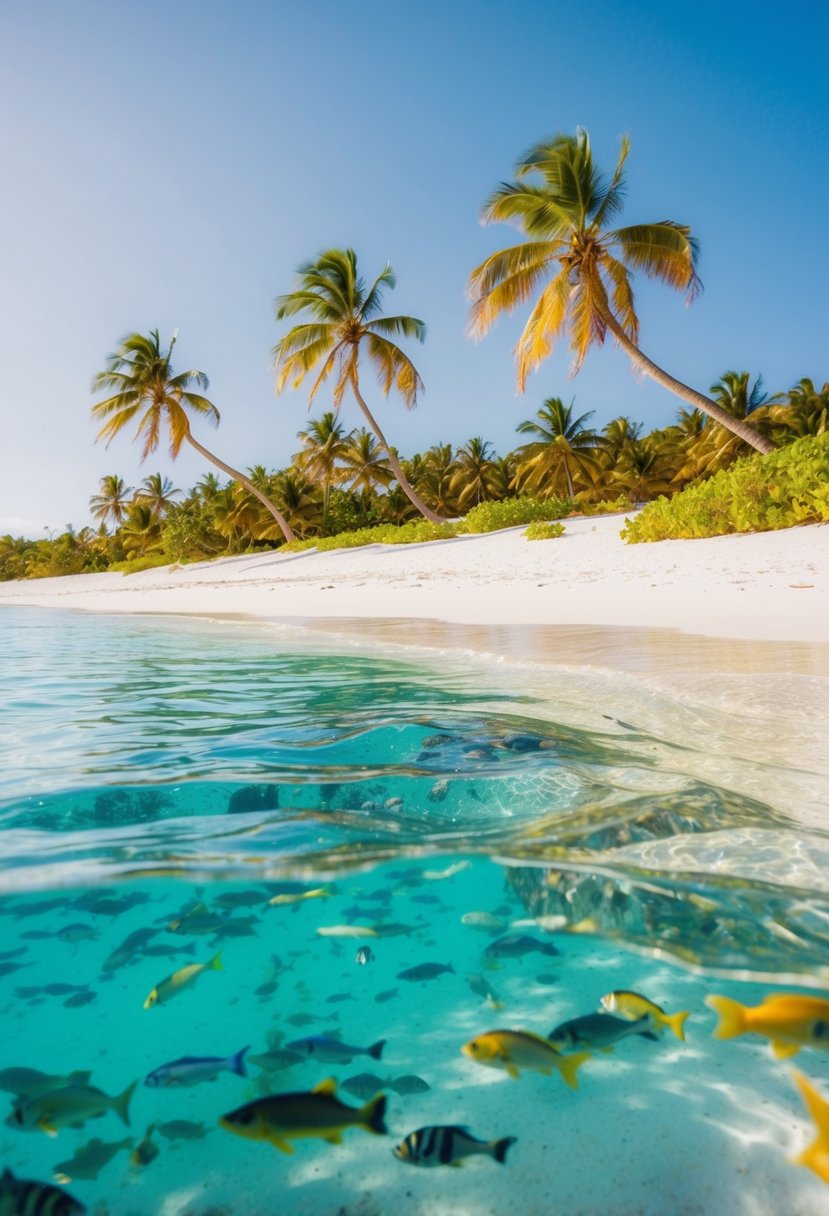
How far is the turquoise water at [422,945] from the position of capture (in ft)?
3.47

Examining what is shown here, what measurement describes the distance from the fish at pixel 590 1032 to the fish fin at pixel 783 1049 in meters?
0.25

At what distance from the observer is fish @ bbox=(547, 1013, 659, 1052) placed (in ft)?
3.92

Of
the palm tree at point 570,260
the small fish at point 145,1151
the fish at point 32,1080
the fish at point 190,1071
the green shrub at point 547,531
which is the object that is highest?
the palm tree at point 570,260

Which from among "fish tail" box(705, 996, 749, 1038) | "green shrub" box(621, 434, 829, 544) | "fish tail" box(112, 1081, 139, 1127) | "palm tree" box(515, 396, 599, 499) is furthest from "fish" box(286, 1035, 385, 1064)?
"palm tree" box(515, 396, 599, 499)

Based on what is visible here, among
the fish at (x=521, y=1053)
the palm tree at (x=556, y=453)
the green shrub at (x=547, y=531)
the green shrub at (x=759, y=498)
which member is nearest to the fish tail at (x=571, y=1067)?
the fish at (x=521, y=1053)

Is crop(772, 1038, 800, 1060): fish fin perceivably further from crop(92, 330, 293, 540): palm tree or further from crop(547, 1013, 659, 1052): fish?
crop(92, 330, 293, 540): palm tree

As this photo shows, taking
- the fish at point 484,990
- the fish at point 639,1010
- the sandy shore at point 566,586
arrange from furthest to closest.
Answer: the sandy shore at point 566,586, the fish at point 484,990, the fish at point 639,1010

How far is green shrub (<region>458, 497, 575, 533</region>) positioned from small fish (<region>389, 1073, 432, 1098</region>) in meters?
21.7

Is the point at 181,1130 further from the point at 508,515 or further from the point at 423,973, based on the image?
the point at 508,515

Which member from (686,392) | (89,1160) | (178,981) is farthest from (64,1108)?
(686,392)

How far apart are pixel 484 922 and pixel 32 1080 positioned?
3.24 feet

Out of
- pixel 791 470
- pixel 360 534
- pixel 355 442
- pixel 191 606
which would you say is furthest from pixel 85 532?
pixel 791 470

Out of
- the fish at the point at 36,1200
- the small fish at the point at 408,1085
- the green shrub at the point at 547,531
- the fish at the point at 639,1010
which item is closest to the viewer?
the fish at the point at 36,1200

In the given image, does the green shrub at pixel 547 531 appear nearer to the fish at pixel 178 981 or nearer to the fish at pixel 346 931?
the fish at pixel 346 931
